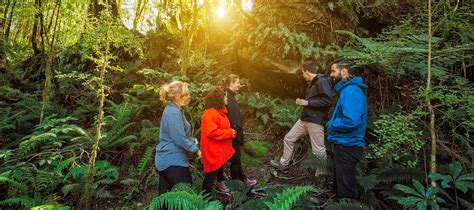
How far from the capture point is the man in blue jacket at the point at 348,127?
361cm

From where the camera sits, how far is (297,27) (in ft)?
Result: 24.3

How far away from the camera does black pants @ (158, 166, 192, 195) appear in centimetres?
365

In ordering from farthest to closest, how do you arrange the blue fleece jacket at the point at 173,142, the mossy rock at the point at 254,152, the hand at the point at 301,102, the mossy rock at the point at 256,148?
the mossy rock at the point at 256,148 → the mossy rock at the point at 254,152 → the hand at the point at 301,102 → the blue fleece jacket at the point at 173,142

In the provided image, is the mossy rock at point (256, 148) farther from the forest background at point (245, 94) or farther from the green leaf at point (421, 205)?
the green leaf at point (421, 205)

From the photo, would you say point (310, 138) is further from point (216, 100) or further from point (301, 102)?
point (216, 100)

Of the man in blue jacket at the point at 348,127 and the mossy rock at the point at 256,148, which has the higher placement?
the man in blue jacket at the point at 348,127

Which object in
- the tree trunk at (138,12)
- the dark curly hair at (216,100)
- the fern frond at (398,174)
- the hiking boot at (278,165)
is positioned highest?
the tree trunk at (138,12)

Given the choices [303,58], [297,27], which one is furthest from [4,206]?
[297,27]

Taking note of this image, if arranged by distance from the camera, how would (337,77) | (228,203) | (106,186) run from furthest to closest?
(106,186) → (228,203) → (337,77)

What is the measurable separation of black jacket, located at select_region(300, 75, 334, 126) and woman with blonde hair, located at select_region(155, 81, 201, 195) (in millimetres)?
2236

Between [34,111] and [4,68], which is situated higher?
[4,68]

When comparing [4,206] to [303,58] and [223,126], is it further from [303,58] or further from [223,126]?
[303,58]

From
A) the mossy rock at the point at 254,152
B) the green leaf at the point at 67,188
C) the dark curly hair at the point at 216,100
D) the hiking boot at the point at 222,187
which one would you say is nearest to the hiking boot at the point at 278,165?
the mossy rock at the point at 254,152

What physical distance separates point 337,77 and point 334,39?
3538 mm
